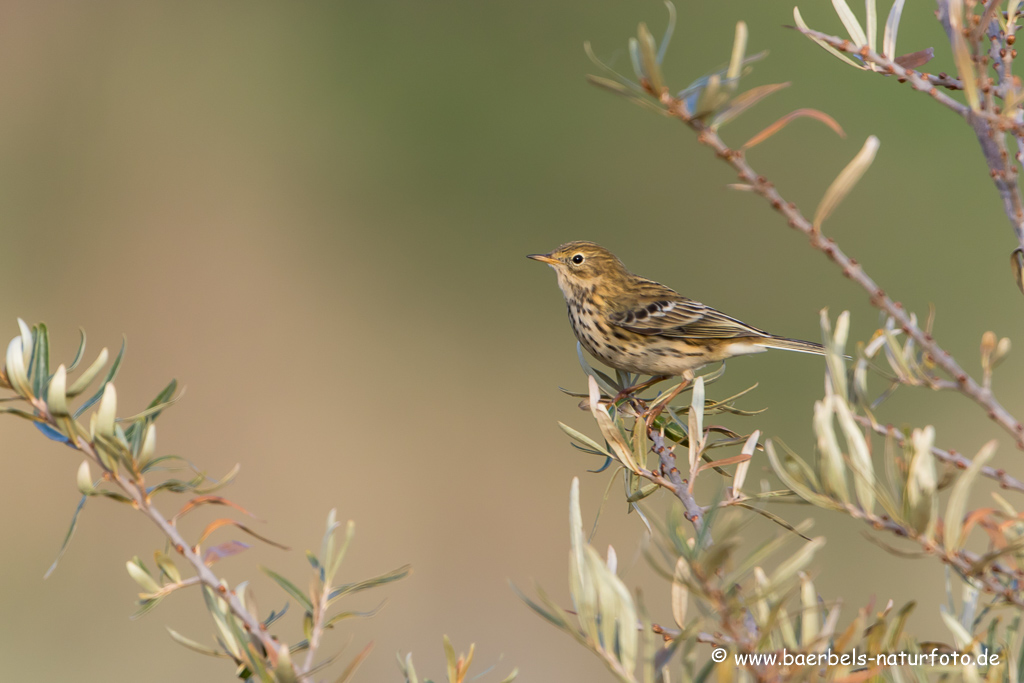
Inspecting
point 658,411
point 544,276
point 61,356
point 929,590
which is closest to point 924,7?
point 544,276

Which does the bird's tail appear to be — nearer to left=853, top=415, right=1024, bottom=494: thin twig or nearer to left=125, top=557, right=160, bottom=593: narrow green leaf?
left=853, top=415, right=1024, bottom=494: thin twig

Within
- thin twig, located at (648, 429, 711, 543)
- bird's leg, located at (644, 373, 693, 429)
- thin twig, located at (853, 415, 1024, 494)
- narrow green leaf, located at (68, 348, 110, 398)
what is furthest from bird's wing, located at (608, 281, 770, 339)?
narrow green leaf, located at (68, 348, 110, 398)

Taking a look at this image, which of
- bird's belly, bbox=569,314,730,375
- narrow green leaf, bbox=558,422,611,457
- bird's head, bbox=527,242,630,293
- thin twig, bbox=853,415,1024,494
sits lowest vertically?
thin twig, bbox=853,415,1024,494

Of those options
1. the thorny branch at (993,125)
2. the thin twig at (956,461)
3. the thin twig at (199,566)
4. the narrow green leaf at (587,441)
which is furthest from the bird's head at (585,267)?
the thin twig at (199,566)

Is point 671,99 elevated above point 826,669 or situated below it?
above

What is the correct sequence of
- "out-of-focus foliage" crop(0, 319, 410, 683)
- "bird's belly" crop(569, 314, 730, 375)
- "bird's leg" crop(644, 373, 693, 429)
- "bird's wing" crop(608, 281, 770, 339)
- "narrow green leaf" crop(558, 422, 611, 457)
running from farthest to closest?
"bird's wing" crop(608, 281, 770, 339), "bird's belly" crop(569, 314, 730, 375), "bird's leg" crop(644, 373, 693, 429), "narrow green leaf" crop(558, 422, 611, 457), "out-of-focus foliage" crop(0, 319, 410, 683)

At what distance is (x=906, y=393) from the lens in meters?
7.78

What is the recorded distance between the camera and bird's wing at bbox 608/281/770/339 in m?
4.09

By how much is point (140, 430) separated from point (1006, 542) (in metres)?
1.15

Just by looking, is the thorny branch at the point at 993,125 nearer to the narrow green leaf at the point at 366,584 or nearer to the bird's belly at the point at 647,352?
the narrow green leaf at the point at 366,584

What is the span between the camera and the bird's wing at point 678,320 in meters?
4.09

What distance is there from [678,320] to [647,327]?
152mm

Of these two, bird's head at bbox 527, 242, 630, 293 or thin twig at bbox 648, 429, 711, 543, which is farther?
bird's head at bbox 527, 242, 630, 293

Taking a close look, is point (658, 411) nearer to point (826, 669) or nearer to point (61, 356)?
point (826, 669)
